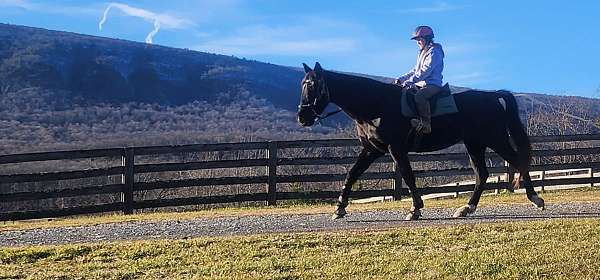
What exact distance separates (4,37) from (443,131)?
3989 inches

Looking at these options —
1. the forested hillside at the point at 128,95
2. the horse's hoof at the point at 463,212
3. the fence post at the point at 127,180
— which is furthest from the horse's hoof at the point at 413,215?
the forested hillside at the point at 128,95

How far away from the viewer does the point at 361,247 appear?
7230 mm

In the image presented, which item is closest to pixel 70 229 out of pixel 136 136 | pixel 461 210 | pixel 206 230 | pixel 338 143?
pixel 206 230

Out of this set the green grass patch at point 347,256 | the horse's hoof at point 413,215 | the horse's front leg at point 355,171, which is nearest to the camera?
the green grass patch at point 347,256

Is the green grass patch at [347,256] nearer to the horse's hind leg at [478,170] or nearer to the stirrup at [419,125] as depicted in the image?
the stirrup at [419,125]

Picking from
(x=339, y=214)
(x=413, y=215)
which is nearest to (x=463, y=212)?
(x=413, y=215)

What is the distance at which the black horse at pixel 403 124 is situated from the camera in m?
9.51

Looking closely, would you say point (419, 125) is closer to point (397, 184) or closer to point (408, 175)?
point (408, 175)

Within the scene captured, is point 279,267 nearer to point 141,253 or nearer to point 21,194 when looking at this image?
point 141,253

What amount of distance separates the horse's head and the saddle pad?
41.0 inches

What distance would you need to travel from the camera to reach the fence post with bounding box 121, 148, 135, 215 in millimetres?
13727

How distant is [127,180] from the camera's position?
45.1 feet

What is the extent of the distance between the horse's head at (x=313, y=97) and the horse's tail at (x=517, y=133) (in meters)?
2.82

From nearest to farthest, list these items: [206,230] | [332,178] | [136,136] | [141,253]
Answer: [141,253] < [206,230] < [332,178] < [136,136]
